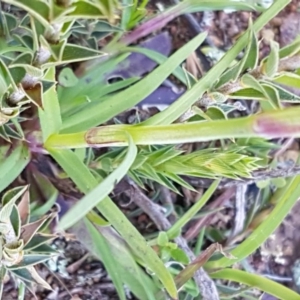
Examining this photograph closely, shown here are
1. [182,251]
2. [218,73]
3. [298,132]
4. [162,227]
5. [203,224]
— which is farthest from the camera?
[203,224]

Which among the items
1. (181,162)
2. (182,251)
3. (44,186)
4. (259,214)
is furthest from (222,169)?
(259,214)

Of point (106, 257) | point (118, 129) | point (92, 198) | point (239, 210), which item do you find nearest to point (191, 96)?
point (118, 129)

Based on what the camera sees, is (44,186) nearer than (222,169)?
No

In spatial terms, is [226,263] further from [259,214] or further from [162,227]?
[259,214]

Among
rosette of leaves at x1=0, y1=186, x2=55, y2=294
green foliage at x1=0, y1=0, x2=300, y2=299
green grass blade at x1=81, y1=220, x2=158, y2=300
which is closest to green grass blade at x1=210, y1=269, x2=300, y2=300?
green foliage at x1=0, y1=0, x2=300, y2=299

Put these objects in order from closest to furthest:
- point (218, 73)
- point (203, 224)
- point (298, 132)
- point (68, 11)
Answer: point (298, 132) → point (68, 11) → point (218, 73) → point (203, 224)

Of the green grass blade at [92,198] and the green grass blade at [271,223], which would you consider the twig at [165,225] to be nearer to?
the green grass blade at [271,223]

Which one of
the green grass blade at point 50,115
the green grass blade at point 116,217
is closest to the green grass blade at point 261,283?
the green grass blade at point 116,217

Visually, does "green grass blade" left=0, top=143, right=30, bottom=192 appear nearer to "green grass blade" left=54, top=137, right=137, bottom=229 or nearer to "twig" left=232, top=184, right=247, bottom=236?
"green grass blade" left=54, top=137, right=137, bottom=229
